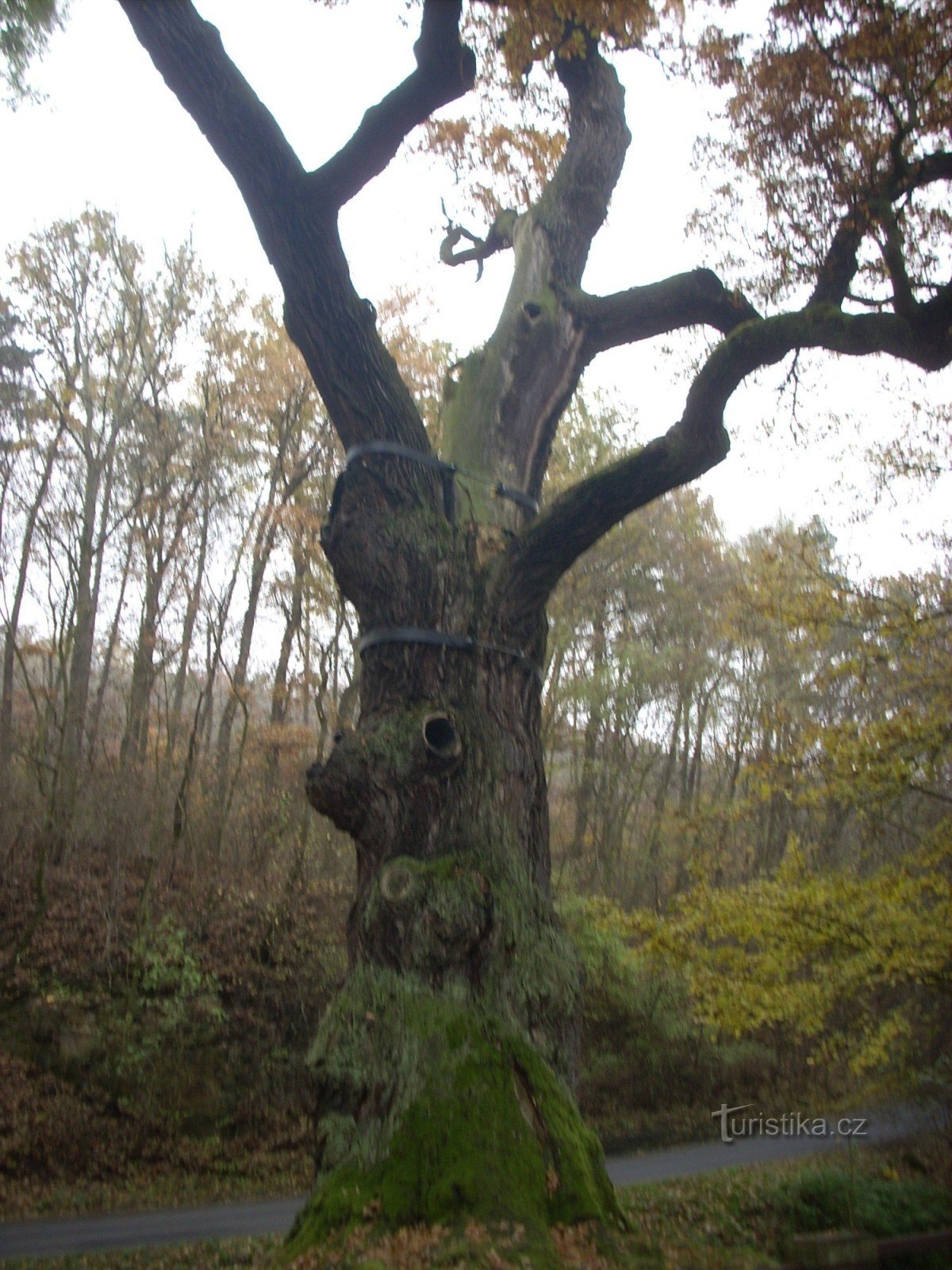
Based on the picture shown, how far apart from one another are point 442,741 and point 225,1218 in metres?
7.54

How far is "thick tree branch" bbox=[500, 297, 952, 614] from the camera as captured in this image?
590cm

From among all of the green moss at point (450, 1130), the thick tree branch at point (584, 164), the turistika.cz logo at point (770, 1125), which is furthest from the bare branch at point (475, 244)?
the turistika.cz logo at point (770, 1125)

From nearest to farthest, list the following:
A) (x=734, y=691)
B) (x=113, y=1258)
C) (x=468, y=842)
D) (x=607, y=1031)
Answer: (x=468, y=842) < (x=113, y=1258) < (x=607, y=1031) < (x=734, y=691)

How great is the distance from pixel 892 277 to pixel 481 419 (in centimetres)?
275

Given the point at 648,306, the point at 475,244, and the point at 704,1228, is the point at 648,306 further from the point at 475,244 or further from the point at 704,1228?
the point at 704,1228

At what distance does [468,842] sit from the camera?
5.45 meters

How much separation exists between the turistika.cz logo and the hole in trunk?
12.7 m

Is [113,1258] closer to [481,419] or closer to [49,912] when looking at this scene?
[481,419]

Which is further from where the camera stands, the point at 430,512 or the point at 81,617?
the point at 81,617

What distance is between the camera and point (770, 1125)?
55.9 feet

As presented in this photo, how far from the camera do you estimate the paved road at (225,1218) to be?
9.09 metres

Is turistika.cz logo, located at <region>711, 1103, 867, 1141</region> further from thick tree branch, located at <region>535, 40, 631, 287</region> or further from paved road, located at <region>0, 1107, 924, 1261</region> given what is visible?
thick tree branch, located at <region>535, 40, 631, 287</region>

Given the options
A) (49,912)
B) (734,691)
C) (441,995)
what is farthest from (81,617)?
(734,691)

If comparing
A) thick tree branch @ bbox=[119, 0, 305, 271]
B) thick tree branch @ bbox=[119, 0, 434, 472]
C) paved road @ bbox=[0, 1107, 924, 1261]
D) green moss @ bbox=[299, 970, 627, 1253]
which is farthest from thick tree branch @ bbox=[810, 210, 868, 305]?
paved road @ bbox=[0, 1107, 924, 1261]
